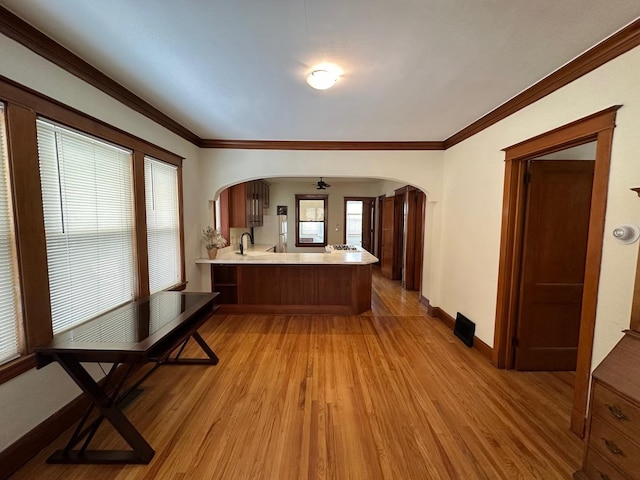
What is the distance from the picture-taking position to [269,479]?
154cm

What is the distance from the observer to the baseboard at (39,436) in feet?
5.07

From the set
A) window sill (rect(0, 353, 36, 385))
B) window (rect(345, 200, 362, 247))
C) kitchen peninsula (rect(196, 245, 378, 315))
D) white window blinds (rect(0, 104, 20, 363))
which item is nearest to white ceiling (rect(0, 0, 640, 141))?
white window blinds (rect(0, 104, 20, 363))

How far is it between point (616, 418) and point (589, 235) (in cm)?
109

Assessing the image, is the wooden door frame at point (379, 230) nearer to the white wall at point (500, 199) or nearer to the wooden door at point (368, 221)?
the wooden door at point (368, 221)

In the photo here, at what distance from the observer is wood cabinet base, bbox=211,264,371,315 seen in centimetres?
413

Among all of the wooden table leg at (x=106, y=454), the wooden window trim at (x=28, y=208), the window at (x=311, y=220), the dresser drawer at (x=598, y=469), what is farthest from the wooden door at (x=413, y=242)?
the wooden window trim at (x=28, y=208)

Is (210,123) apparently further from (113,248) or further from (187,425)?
(187,425)

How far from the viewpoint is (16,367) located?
1.58m

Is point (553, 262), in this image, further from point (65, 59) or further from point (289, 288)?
point (65, 59)

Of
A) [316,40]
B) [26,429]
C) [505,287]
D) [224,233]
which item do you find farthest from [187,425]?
[224,233]

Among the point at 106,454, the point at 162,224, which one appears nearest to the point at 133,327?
the point at 106,454

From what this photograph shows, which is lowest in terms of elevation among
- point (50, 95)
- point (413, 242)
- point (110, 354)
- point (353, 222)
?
point (110, 354)

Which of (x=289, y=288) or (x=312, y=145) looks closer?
(x=312, y=145)

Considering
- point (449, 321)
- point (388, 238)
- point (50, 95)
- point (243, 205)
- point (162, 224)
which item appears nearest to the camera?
point (50, 95)
